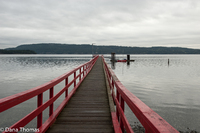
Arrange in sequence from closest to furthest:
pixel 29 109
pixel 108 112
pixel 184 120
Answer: pixel 108 112
pixel 184 120
pixel 29 109

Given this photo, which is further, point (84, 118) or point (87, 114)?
point (87, 114)

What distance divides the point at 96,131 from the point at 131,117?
19.5ft

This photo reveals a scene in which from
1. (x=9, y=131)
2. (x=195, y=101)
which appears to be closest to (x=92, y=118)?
(x=9, y=131)

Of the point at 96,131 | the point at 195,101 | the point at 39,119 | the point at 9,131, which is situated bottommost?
the point at 195,101

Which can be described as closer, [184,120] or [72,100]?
[72,100]

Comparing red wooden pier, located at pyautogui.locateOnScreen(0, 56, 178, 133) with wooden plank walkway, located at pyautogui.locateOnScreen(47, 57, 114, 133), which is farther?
wooden plank walkway, located at pyautogui.locateOnScreen(47, 57, 114, 133)

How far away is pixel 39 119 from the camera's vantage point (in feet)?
10.9

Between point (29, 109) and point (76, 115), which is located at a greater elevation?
point (76, 115)

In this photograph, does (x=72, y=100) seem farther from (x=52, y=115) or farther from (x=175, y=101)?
(x=175, y=101)

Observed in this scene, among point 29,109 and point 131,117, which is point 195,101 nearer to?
point 131,117

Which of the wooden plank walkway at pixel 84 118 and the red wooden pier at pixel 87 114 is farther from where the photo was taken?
the wooden plank walkway at pixel 84 118

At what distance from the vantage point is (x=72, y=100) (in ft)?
20.4

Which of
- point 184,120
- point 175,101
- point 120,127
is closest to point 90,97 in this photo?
point 120,127

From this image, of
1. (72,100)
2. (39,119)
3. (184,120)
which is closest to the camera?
(39,119)
